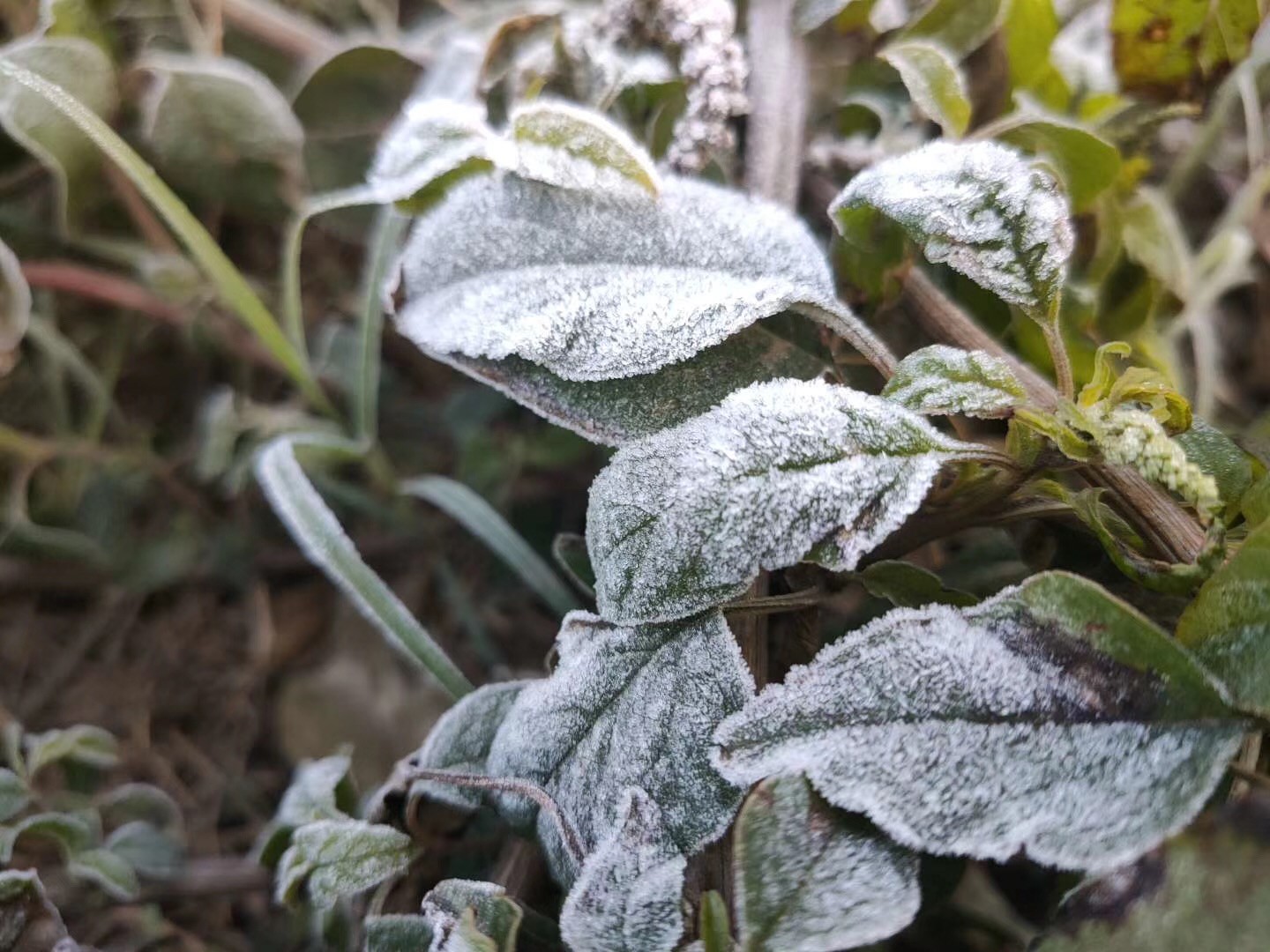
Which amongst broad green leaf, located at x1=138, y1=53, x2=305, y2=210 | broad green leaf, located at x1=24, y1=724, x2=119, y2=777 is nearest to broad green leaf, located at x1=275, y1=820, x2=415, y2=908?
broad green leaf, located at x1=24, y1=724, x2=119, y2=777

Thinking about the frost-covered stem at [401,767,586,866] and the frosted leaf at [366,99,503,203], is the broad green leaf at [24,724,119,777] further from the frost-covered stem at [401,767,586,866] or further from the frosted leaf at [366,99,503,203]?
the frosted leaf at [366,99,503,203]

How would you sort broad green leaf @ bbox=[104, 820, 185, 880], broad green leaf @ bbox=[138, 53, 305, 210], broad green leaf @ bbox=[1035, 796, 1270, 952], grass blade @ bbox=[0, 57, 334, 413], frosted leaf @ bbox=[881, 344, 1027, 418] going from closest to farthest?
broad green leaf @ bbox=[1035, 796, 1270, 952]
frosted leaf @ bbox=[881, 344, 1027, 418]
grass blade @ bbox=[0, 57, 334, 413]
broad green leaf @ bbox=[104, 820, 185, 880]
broad green leaf @ bbox=[138, 53, 305, 210]

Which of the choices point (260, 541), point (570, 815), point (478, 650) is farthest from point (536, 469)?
point (570, 815)

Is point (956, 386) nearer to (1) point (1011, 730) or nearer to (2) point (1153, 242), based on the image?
(1) point (1011, 730)

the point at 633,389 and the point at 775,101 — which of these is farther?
the point at 775,101

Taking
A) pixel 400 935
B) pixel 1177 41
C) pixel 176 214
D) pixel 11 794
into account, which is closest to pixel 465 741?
pixel 400 935
